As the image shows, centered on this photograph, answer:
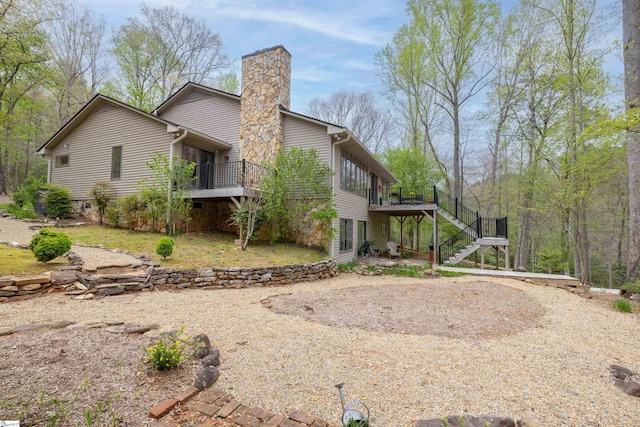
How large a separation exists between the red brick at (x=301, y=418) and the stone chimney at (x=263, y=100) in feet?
33.2

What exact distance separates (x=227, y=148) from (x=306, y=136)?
12.7ft

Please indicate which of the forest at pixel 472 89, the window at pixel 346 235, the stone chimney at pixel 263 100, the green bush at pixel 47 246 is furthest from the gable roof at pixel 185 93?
the green bush at pixel 47 246

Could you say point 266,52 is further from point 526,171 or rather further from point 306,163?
point 526,171

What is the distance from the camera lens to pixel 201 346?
3180mm

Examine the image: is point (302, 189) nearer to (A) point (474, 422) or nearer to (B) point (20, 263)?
(B) point (20, 263)

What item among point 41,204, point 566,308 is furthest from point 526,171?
point 41,204

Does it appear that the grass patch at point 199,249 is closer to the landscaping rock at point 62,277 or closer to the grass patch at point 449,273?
the landscaping rock at point 62,277

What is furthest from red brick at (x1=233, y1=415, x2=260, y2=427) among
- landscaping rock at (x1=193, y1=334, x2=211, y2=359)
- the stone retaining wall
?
the stone retaining wall

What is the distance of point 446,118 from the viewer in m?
19.7

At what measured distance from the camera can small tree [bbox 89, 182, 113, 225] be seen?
11.7 metres

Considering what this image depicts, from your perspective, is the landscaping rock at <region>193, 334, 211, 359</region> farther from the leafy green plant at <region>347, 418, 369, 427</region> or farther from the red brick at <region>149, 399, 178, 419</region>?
the leafy green plant at <region>347, 418, 369, 427</region>

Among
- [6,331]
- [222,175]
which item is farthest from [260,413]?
[222,175]

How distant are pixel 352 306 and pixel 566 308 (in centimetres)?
474

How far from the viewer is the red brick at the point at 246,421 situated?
2.16 metres
